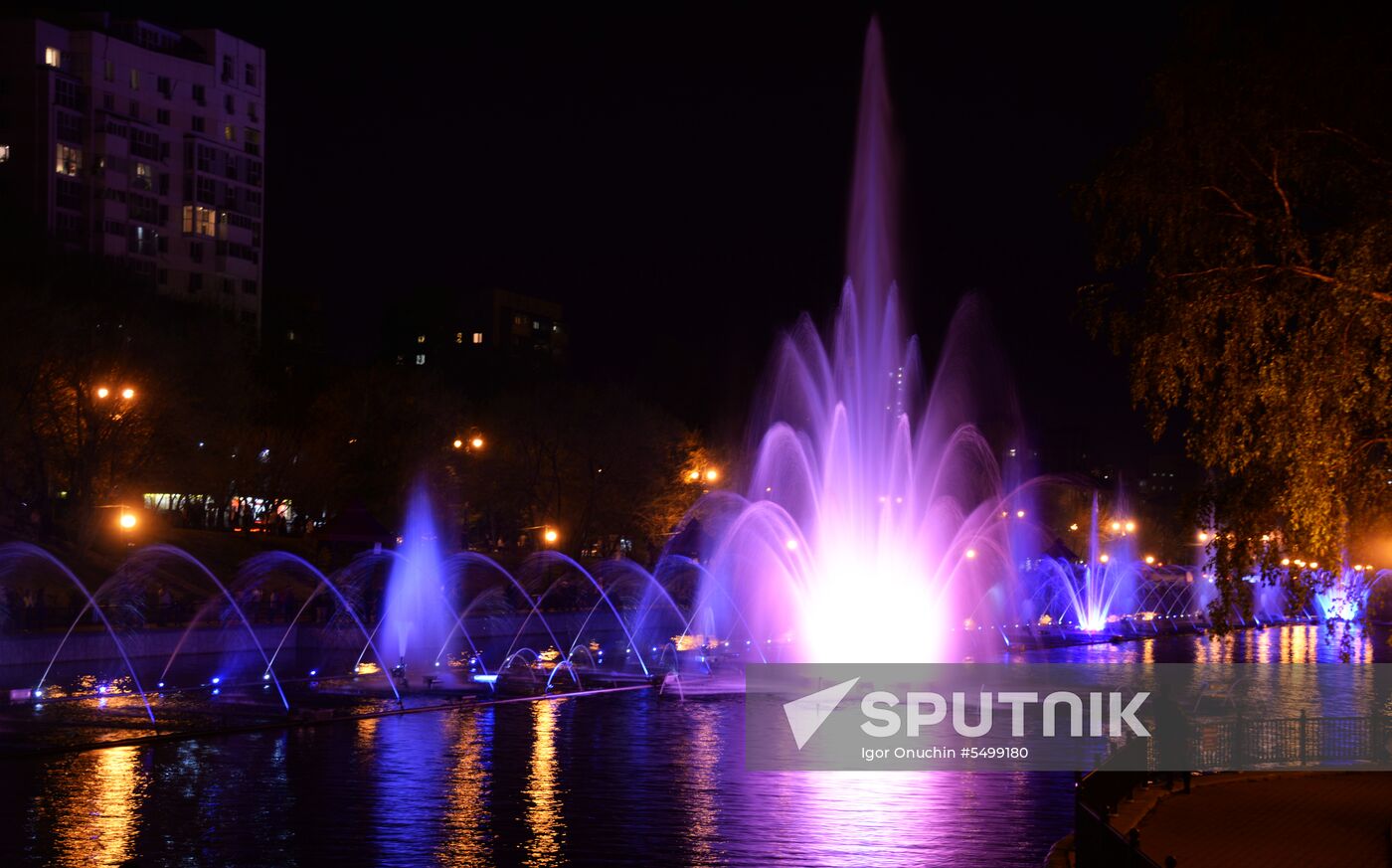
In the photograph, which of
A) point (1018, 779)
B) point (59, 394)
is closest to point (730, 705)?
point (1018, 779)

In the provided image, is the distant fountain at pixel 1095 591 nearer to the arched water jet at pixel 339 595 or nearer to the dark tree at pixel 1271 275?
the arched water jet at pixel 339 595

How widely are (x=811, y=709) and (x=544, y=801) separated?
13.0 meters

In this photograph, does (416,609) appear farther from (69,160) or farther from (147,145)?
(147,145)

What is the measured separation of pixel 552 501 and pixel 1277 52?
7024 centimetres

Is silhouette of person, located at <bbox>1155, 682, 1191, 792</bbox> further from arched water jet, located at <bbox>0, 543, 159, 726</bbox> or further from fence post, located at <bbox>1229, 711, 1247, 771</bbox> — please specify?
arched water jet, located at <bbox>0, 543, 159, 726</bbox>

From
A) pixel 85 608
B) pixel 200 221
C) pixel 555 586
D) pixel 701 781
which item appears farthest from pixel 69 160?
pixel 701 781

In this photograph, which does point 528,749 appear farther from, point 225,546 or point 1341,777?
point 225,546

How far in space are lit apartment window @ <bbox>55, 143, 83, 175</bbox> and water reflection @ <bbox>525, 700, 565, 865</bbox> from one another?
301 ft

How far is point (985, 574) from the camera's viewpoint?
83.4 metres

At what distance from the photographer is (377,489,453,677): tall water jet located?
165 feet

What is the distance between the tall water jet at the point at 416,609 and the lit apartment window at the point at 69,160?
158 ft

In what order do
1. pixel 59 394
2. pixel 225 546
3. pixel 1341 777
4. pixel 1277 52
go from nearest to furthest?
pixel 1277 52
pixel 1341 777
pixel 59 394
pixel 225 546

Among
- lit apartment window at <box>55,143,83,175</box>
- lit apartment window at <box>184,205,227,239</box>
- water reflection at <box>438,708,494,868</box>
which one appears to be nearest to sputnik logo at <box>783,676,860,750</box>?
water reflection at <box>438,708,494,868</box>

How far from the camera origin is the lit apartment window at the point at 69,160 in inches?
4277
